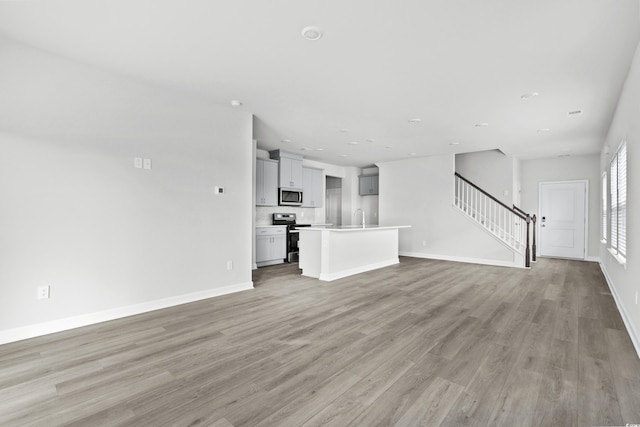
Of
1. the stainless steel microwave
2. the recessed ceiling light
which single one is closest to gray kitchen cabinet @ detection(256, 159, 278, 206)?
the stainless steel microwave

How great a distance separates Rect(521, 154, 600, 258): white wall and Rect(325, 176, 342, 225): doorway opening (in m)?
5.30

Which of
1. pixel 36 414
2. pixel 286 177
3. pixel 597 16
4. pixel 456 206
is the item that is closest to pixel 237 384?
pixel 36 414

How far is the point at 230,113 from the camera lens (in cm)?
438

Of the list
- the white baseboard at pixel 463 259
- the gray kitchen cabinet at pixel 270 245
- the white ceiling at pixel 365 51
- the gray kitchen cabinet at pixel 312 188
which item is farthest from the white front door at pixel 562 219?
the gray kitchen cabinet at pixel 270 245

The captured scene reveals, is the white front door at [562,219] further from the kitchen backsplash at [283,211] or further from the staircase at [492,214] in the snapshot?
the kitchen backsplash at [283,211]

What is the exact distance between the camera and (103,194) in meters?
3.27

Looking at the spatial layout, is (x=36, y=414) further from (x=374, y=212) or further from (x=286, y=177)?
(x=374, y=212)

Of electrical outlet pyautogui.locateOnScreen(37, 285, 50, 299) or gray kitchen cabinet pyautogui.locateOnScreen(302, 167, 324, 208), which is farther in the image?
gray kitchen cabinet pyautogui.locateOnScreen(302, 167, 324, 208)

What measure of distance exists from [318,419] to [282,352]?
882mm

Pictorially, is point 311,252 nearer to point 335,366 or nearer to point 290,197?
point 290,197

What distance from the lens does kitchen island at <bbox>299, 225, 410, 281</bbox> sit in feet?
17.3

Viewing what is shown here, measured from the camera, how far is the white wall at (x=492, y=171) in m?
7.66

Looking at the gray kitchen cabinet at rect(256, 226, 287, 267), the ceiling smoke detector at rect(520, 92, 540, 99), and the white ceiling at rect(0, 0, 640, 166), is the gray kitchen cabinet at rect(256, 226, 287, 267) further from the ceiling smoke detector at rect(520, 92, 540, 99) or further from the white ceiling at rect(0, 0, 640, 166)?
the ceiling smoke detector at rect(520, 92, 540, 99)

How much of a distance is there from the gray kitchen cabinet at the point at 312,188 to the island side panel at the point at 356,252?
7.69 feet
